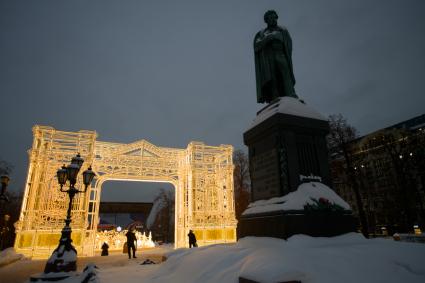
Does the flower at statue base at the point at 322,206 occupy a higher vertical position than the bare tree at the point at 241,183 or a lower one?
lower

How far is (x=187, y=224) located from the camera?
20.4m

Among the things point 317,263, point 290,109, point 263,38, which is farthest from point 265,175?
point 263,38

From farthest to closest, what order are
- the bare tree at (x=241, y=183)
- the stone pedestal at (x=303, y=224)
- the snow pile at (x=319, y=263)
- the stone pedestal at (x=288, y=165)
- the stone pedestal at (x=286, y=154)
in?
1. the bare tree at (x=241, y=183)
2. the stone pedestal at (x=286, y=154)
3. the stone pedestal at (x=288, y=165)
4. the stone pedestal at (x=303, y=224)
5. the snow pile at (x=319, y=263)

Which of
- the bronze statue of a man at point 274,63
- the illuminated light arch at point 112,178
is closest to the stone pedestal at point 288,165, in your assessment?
the bronze statue of a man at point 274,63

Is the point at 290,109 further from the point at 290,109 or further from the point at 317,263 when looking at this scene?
the point at 317,263

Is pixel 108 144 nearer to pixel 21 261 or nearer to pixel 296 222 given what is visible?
pixel 21 261

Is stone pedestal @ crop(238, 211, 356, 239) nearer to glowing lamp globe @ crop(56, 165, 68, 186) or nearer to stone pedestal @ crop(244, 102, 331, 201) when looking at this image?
stone pedestal @ crop(244, 102, 331, 201)

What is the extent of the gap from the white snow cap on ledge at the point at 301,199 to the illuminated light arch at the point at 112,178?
624 inches

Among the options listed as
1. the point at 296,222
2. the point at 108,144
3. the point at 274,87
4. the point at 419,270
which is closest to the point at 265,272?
the point at 296,222

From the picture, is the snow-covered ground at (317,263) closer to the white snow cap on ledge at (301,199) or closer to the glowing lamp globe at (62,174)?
the white snow cap on ledge at (301,199)

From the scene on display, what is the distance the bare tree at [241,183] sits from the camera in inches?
1262

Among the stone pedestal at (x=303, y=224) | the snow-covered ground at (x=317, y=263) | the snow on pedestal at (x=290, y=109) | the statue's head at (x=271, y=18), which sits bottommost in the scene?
the snow-covered ground at (x=317, y=263)

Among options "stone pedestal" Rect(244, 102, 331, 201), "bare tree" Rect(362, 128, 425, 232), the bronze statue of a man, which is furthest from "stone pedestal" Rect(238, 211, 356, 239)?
"bare tree" Rect(362, 128, 425, 232)

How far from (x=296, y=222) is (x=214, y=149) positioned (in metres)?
18.3
